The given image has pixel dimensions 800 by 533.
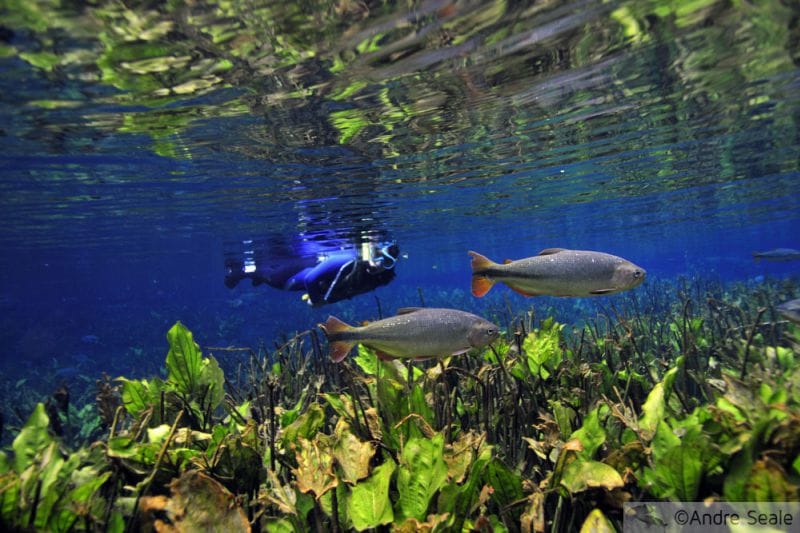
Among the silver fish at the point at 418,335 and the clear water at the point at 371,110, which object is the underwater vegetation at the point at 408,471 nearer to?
the silver fish at the point at 418,335

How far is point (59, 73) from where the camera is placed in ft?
22.0

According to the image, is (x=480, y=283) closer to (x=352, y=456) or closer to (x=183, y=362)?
(x=352, y=456)

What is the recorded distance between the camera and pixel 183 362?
3.85m

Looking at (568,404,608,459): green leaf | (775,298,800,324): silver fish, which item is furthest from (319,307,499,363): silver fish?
(775,298,800,324): silver fish

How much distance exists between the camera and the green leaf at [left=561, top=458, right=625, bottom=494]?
2168 mm

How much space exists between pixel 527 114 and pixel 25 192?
16.1m

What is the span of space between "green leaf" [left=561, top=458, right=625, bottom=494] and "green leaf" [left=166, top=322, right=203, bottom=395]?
318 centimetres

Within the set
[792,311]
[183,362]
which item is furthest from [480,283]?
[792,311]

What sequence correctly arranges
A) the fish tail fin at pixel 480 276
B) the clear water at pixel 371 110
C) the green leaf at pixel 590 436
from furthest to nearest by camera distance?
the clear water at pixel 371 110, the fish tail fin at pixel 480 276, the green leaf at pixel 590 436

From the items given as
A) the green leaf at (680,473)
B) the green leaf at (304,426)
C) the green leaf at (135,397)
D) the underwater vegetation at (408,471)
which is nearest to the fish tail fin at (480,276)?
the underwater vegetation at (408,471)

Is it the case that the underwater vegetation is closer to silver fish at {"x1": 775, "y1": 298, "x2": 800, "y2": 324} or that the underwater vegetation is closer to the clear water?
silver fish at {"x1": 775, "y1": 298, "x2": 800, "y2": 324}

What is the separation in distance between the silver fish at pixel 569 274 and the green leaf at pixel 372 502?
7.69ft

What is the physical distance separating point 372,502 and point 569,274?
9.86ft

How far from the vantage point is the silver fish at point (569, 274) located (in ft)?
14.2
